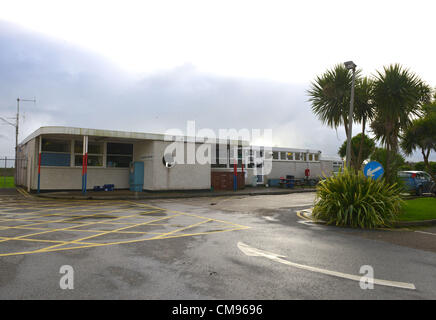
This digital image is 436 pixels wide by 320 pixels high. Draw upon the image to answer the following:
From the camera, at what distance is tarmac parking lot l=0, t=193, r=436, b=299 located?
3.76 m

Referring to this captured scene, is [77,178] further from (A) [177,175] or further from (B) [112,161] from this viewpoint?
(A) [177,175]

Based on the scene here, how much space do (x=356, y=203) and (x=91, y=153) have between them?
717 inches

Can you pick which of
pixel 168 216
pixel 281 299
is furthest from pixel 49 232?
pixel 281 299

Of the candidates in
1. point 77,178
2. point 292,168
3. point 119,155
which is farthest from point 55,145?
point 292,168

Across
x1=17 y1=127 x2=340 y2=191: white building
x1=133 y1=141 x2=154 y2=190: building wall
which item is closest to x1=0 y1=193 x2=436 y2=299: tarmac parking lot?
x1=17 y1=127 x2=340 y2=191: white building

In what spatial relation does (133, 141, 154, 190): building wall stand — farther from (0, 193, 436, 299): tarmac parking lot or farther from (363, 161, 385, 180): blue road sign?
(363, 161, 385, 180): blue road sign

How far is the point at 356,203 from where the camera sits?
9039mm

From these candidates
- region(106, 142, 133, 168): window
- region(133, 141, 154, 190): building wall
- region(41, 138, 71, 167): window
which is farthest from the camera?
region(106, 142, 133, 168): window

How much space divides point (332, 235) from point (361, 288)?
151 inches

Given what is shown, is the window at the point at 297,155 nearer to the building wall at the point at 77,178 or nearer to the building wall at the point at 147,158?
the building wall at the point at 147,158

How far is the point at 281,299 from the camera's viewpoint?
350 cm

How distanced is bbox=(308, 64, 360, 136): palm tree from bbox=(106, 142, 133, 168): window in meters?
14.6

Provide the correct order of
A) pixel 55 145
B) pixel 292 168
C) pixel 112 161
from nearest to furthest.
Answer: pixel 55 145
pixel 112 161
pixel 292 168
